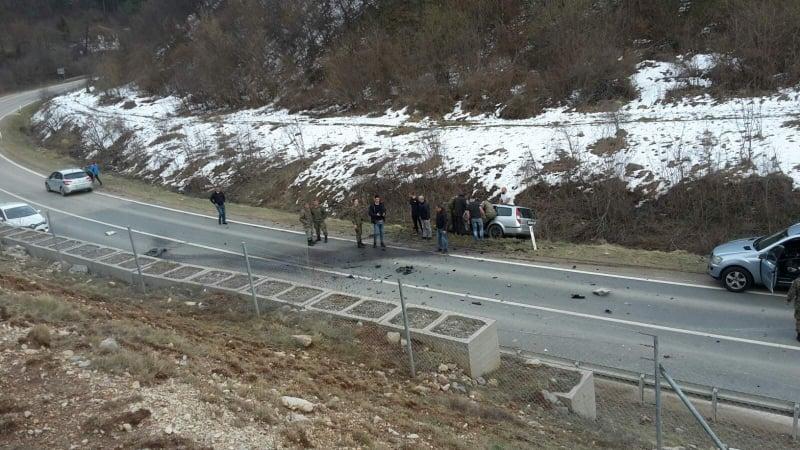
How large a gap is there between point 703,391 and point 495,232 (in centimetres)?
1014

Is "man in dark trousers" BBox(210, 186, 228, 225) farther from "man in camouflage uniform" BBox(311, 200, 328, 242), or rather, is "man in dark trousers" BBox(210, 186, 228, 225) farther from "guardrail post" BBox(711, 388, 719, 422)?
"guardrail post" BBox(711, 388, 719, 422)

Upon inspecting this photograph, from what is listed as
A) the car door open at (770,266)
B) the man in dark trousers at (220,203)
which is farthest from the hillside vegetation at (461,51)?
the car door open at (770,266)

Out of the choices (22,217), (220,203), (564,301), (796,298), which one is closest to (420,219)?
(564,301)

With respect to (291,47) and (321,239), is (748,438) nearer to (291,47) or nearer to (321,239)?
(321,239)

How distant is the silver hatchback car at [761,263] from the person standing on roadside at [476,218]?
21.9ft

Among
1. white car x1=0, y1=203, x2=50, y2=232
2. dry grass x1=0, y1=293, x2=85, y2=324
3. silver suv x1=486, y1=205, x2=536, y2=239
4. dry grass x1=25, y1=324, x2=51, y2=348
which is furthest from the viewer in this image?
white car x1=0, y1=203, x2=50, y2=232

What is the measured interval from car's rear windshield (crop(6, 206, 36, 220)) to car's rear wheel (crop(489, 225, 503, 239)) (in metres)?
16.8

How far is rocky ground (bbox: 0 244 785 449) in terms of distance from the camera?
6215 millimetres

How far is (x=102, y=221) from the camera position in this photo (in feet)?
76.9

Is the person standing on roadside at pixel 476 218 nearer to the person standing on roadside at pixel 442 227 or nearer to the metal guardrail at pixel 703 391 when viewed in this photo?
the person standing on roadside at pixel 442 227

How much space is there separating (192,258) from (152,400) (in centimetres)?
1176

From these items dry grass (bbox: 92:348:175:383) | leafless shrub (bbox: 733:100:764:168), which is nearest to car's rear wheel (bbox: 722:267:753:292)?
leafless shrub (bbox: 733:100:764:168)

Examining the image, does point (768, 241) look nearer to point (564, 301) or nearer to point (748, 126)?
point (564, 301)

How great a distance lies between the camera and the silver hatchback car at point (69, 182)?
28203mm
